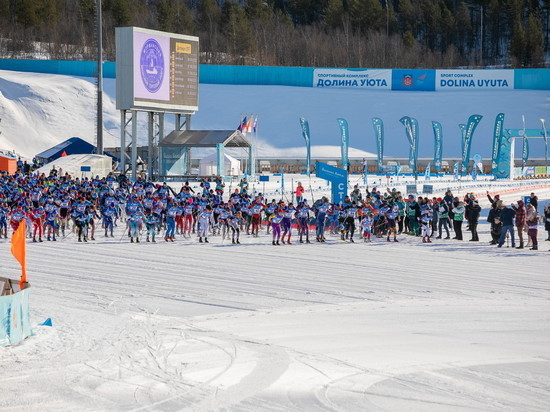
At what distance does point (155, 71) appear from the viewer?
46.9 metres

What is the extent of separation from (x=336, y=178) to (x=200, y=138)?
18329mm

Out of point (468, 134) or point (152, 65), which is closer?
point (152, 65)

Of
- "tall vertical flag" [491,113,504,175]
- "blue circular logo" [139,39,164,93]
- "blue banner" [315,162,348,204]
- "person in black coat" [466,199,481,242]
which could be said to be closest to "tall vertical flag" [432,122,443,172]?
"tall vertical flag" [491,113,504,175]

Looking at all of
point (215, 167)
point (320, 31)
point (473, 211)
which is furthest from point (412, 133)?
point (320, 31)

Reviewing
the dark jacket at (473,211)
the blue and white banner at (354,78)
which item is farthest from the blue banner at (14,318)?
the blue and white banner at (354,78)

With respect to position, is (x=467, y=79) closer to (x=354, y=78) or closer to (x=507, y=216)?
(x=354, y=78)

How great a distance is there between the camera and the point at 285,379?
10.5 meters

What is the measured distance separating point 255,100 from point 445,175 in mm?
26283

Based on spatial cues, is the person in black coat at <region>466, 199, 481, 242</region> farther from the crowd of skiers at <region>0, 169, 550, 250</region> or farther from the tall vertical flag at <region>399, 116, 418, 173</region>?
the tall vertical flag at <region>399, 116, 418, 173</region>

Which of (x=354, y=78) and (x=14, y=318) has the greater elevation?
(x=354, y=78)

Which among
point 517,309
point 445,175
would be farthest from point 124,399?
point 445,175

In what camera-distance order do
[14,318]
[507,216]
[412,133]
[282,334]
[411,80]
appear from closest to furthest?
[14,318] → [282,334] → [507,216] → [412,133] → [411,80]

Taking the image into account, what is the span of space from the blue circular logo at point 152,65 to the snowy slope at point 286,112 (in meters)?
25.1

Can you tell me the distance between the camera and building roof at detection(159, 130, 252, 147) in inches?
1848
